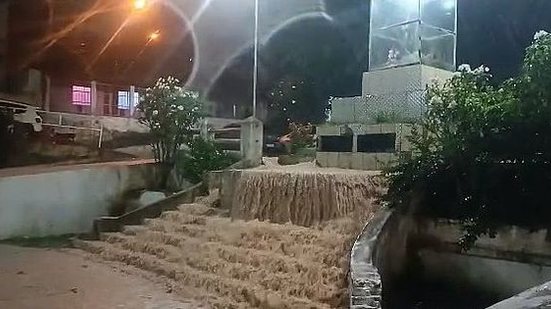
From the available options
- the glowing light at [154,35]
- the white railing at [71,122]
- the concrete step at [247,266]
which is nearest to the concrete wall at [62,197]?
the concrete step at [247,266]

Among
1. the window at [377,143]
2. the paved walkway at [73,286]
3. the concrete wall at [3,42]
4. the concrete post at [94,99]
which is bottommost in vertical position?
the paved walkway at [73,286]

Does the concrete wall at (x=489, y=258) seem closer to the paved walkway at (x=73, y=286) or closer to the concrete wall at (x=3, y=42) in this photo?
the paved walkway at (x=73, y=286)

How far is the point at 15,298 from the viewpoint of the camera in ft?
21.7

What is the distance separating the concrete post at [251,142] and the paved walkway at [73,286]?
13.1ft

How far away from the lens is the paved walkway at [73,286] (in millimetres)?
6434

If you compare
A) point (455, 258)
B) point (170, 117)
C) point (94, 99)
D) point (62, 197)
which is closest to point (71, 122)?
point (94, 99)

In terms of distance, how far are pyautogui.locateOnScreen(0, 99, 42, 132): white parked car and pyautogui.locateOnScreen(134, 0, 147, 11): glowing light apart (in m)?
4.34

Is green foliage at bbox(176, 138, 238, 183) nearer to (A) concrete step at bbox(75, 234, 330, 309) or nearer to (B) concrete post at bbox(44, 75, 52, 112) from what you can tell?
(A) concrete step at bbox(75, 234, 330, 309)

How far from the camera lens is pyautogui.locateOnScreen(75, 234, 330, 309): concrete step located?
20.0 feet

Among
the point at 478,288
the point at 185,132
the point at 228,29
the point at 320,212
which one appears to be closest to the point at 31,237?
the point at 185,132

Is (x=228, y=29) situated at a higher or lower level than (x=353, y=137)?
higher

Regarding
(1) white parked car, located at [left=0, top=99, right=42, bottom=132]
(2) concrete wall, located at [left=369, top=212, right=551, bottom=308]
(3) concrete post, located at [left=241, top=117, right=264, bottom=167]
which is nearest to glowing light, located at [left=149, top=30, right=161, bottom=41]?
(1) white parked car, located at [left=0, top=99, right=42, bottom=132]

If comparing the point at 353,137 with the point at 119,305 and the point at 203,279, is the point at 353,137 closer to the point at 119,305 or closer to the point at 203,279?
the point at 203,279

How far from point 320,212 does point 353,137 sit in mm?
2240
